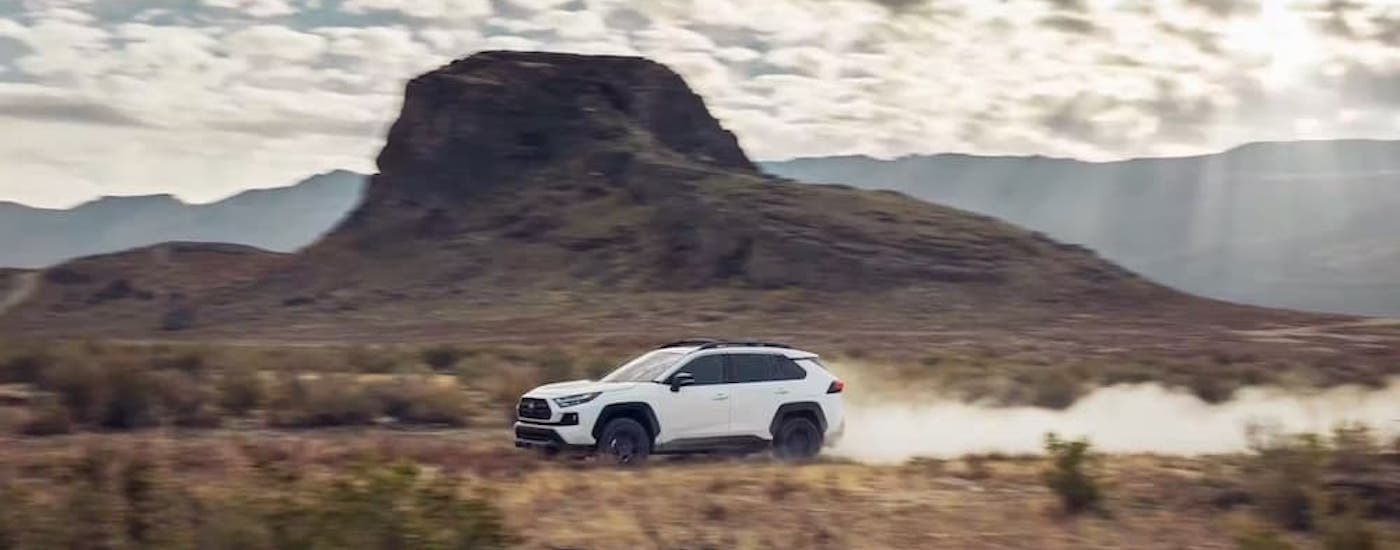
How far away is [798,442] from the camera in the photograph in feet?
64.7

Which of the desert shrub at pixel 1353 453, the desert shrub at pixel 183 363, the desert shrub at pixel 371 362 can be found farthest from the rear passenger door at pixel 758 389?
the desert shrub at pixel 371 362

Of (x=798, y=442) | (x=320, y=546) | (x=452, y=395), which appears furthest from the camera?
(x=452, y=395)

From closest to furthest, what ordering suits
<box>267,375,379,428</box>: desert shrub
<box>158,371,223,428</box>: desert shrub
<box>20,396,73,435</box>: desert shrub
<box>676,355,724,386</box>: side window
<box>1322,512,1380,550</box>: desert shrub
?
<box>1322,512,1380,550</box>: desert shrub, <box>676,355,724,386</box>: side window, <box>20,396,73,435</box>: desert shrub, <box>158,371,223,428</box>: desert shrub, <box>267,375,379,428</box>: desert shrub

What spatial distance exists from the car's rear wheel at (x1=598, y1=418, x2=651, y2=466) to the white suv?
1 cm

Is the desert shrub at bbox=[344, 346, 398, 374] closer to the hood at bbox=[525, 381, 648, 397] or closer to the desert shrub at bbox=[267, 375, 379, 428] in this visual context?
the desert shrub at bbox=[267, 375, 379, 428]

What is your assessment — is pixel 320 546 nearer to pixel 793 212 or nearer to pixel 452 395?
pixel 452 395

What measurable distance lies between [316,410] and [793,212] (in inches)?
2864

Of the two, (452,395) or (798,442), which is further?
(452,395)

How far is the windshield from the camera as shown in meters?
19.3

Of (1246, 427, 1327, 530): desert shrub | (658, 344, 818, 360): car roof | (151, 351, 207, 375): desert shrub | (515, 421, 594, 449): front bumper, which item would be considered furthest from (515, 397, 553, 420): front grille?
(151, 351, 207, 375): desert shrub

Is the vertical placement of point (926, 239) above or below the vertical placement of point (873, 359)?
above

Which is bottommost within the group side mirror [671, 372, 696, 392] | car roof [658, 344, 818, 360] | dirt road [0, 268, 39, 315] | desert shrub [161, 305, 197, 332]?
side mirror [671, 372, 696, 392]

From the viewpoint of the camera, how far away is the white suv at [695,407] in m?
18.4

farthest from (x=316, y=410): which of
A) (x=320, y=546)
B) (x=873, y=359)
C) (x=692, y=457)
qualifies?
(x=873, y=359)
